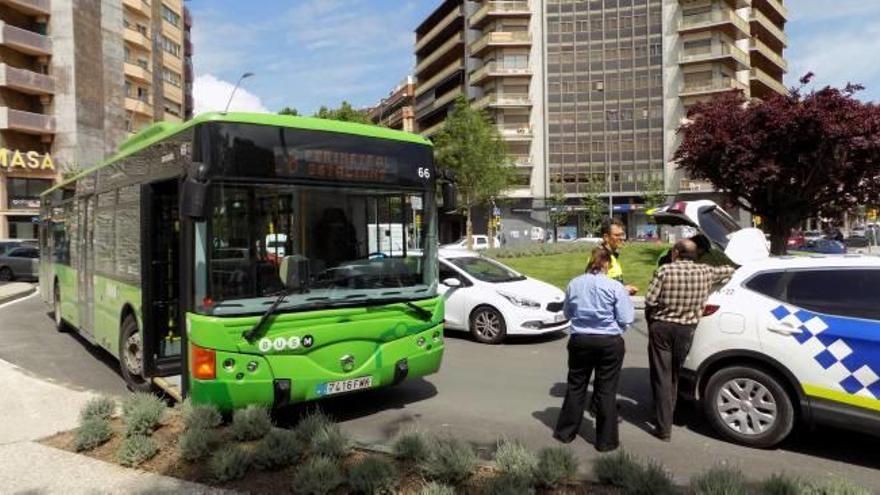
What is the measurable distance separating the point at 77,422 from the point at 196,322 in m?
1.61

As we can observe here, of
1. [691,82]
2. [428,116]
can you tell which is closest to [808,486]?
[691,82]

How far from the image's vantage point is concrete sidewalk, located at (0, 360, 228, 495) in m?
4.64

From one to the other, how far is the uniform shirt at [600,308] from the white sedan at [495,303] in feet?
16.4

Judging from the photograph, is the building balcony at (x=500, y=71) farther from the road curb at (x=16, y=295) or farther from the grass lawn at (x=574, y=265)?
the road curb at (x=16, y=295)

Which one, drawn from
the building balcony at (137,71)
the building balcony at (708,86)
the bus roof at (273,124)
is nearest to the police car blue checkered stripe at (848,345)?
the bus roof at (273,124)

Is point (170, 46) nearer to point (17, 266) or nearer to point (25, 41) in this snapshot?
point (25, 41)

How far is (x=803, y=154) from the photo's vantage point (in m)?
21.7

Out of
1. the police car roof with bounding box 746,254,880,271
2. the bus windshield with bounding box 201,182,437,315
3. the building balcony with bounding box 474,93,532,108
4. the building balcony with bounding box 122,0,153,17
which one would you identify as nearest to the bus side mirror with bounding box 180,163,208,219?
the bus windshield with bounding box 201,182,437,315

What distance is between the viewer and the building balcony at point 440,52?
7469cm

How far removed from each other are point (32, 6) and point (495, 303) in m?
51.4

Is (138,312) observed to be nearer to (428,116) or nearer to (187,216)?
(187,216)

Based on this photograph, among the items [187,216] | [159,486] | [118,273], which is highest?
[187,216]

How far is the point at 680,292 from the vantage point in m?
5.80

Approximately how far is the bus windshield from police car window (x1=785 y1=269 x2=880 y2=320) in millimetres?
3251
